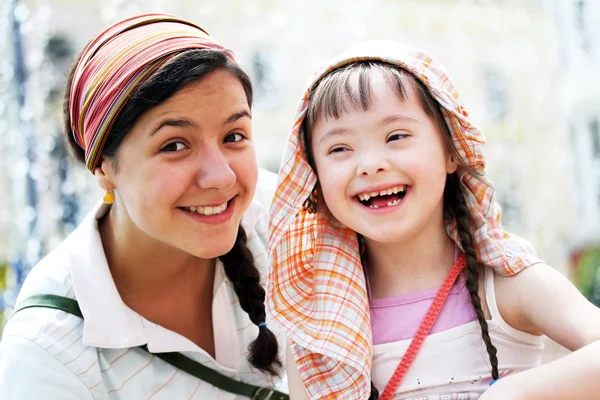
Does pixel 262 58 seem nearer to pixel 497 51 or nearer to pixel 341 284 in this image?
pixel 497 51

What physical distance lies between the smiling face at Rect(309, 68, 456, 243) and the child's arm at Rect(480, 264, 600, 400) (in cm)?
31

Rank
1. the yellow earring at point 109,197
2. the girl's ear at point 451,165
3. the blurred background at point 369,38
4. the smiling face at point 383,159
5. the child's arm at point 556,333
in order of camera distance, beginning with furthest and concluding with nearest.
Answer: the blurred background at point 369,38
the yellow earring at point 109,197
the girl's ear at point 451,165
the smiling face at point 383,159
the child's arm at point 556,333

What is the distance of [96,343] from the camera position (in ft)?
6.48

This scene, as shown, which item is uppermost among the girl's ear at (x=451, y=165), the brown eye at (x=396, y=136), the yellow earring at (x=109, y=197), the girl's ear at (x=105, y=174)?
the brown eye at (x=396, y=136)

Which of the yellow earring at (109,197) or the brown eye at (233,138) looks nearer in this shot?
the brown eye at (233,138)

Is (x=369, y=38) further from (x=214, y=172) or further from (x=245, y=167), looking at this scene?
(x=214, y=172)

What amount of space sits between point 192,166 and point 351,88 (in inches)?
18.7

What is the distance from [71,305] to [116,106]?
59cm

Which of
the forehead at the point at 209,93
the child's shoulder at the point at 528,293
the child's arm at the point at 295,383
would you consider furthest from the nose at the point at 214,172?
the child's shoulder at the point at 528,293

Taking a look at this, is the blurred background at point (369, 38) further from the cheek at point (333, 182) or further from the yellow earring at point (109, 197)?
the cheek at point (333, 182)

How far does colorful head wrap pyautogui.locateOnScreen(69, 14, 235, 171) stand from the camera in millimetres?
1882

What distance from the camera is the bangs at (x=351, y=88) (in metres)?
1.73

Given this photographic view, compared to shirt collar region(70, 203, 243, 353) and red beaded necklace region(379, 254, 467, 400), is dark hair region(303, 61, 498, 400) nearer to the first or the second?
red beaded necklace region(379, 254, 467, 400)

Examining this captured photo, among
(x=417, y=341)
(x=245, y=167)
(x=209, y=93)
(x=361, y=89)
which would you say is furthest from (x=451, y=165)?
(x=209, y=93)
